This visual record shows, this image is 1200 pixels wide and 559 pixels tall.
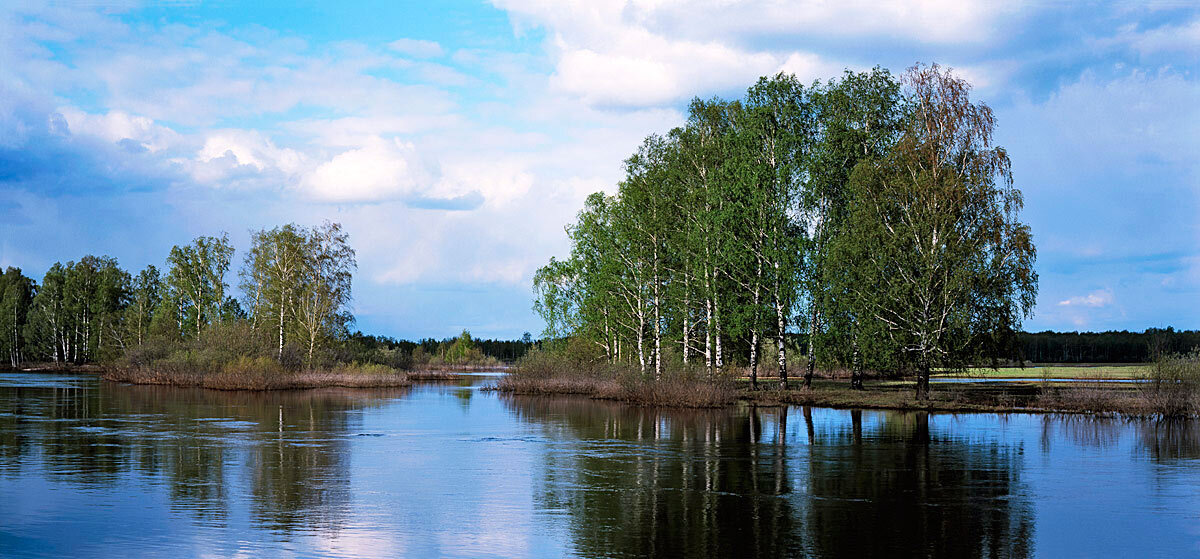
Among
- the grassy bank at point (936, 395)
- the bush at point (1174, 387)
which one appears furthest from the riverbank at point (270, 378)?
the bush at point (1174, 387)

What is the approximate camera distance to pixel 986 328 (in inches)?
1837

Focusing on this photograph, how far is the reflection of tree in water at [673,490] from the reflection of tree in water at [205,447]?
16.8 feet

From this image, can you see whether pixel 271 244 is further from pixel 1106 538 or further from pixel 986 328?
pixel 1106 538

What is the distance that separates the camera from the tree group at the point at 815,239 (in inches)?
1826

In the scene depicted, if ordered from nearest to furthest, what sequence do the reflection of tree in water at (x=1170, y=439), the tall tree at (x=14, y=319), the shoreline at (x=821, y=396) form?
the reflection of tree in water at (x=1170, y=439) < the shoreline at (x=821, y=396) < the tall tree at (x=14, y=319)

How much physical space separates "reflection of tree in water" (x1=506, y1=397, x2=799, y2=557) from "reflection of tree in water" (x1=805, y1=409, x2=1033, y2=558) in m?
1.00

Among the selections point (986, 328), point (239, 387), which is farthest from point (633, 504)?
point (239, 387)

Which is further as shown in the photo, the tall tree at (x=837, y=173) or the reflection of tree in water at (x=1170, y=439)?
the tall tree at (x=837, y=173)

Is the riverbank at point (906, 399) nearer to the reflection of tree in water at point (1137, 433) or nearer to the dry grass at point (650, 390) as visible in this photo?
the dry grass at point (650, 390)

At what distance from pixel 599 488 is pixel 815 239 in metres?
35.8

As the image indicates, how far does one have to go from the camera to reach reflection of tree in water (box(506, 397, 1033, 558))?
1590 centimetres

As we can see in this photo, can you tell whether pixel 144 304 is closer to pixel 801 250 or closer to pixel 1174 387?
pixel 801 250

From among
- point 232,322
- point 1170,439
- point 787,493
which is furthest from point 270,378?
point 1170,439

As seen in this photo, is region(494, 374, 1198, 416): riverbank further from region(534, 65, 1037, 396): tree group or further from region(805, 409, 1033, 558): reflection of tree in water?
region(805, 409, 1033, 558): reflection of tree in water
